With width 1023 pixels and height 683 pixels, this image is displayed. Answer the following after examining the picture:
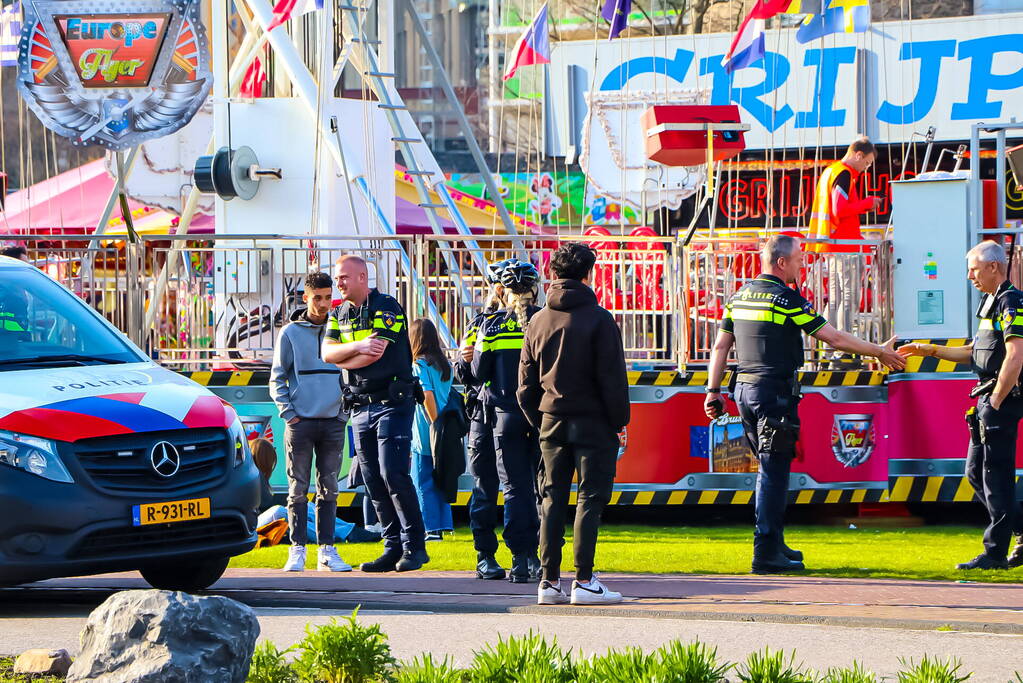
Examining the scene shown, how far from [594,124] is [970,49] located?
625cm

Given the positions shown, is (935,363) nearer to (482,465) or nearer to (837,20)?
(482,465)

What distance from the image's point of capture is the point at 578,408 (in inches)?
351

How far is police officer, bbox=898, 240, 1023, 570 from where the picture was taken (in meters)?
10.2

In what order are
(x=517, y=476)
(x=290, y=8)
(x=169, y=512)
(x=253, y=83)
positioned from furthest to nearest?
(x=253, y=83) → (x=290, y=8) → (x=517, y=476) → (x=169, y=512)

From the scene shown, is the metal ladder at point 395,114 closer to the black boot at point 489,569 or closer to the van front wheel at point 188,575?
the black boot at point 489,569

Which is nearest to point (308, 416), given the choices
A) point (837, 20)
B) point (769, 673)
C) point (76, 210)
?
point (769, 673)

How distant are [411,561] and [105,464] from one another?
269 cm

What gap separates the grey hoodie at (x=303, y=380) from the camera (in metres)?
10.9

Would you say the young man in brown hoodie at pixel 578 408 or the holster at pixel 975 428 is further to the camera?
the holster at pixel 975 428

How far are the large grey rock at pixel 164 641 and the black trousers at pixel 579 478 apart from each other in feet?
10.2

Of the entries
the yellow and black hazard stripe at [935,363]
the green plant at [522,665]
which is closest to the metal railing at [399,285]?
the yellow and black hazard stripe at [935,363]

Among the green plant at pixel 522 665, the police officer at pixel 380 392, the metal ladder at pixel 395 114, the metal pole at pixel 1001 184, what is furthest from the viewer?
the metal ladder at pixel 395 114

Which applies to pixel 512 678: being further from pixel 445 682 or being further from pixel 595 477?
pixel 595 477

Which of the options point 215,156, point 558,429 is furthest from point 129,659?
point 215,156
